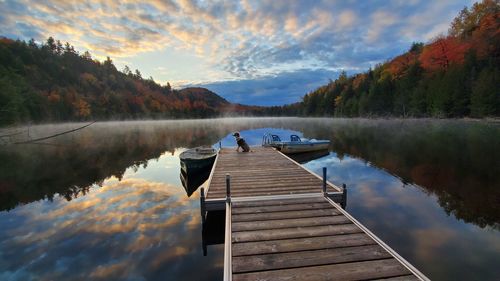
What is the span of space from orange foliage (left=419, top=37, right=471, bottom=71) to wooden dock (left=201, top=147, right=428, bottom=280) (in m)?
72.0

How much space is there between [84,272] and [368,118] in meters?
94.8

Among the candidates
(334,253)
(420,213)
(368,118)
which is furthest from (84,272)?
(368,118)

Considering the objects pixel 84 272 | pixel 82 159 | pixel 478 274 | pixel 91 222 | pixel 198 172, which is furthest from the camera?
pixel 82 159

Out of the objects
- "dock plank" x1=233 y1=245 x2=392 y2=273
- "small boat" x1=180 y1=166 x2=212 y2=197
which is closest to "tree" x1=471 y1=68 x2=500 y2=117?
"small boat" x1=180 y1=166 x2=212 y2=197

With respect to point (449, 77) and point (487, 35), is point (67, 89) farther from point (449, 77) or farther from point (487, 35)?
point (487, 35)

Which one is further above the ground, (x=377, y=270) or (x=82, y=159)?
(x=377, y=270)

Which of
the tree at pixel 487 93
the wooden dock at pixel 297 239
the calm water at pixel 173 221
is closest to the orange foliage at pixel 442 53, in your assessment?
the tree at pixel 487 93

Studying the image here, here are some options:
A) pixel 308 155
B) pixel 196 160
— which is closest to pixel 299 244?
pixel 196 160

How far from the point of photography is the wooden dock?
4.13 meters

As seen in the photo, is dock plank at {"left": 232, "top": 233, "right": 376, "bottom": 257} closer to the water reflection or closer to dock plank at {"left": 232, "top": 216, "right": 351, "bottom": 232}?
dock plank at {"left": 232, "top": 216, "right": 351, "bottom": 232}

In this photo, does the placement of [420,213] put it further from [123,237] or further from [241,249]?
[123,237]

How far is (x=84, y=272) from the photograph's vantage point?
6055 mm

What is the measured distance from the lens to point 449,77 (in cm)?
5238

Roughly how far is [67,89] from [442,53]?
136m
